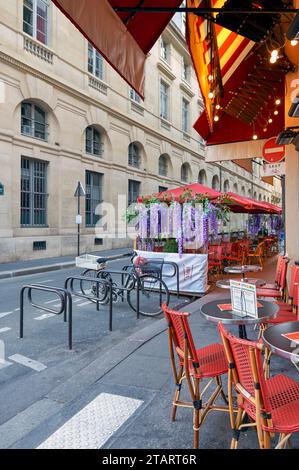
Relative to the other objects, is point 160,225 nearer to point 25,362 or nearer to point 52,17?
point 25,362

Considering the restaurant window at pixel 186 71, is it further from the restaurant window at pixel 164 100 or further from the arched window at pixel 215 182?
the arched window at pixel 215 182

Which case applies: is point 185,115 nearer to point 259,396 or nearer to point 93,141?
point 93,141

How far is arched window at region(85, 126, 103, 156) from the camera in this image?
20953 mm

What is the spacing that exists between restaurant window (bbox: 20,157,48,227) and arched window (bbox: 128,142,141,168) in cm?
855

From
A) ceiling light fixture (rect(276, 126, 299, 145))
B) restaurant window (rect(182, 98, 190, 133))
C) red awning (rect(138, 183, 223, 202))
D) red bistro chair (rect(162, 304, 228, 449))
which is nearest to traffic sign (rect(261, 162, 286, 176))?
red awning (rect(138, 183, 223, 202))

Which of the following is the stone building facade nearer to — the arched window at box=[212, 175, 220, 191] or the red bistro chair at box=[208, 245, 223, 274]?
the red bistro chair at box=[208, 245, 223, 274]

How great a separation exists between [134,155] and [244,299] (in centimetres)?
2318

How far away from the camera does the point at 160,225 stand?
33.9 feet

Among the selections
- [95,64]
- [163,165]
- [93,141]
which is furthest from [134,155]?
[95,64]

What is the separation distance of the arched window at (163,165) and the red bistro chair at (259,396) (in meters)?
27.3

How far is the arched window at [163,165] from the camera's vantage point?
29453mm

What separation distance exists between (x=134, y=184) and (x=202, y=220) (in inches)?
641
